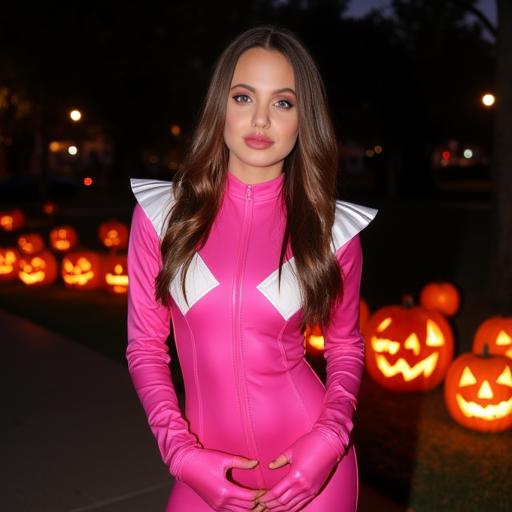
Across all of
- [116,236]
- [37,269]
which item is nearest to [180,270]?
[37,269]

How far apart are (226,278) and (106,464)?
2.94 metres

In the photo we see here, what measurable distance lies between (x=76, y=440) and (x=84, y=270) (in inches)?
220

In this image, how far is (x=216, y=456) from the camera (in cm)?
190

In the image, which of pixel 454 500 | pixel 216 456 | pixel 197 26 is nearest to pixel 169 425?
pixel 216 456

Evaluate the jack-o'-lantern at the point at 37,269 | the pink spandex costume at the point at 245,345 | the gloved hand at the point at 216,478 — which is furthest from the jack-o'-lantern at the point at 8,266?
the gloved hand at the point at 216,478

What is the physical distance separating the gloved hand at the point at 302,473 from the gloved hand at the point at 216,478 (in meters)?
0.05

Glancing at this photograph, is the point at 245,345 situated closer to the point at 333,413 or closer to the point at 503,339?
the point at 333,413

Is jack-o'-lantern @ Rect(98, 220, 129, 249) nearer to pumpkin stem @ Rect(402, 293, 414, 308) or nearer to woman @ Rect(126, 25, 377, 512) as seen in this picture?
pumpkin stem @ Rect(402, 293, 414, 308)

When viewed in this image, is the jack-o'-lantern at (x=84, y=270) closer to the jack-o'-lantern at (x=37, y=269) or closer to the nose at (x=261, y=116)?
the jack-o'-lantern at (x=37, y=269)

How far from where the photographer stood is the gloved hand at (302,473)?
75.1 inches

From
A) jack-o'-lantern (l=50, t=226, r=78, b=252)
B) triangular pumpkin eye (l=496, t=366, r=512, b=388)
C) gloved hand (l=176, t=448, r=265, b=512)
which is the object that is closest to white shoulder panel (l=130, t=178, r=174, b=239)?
gloved hand (l=176, t=448, r=265, b=512)

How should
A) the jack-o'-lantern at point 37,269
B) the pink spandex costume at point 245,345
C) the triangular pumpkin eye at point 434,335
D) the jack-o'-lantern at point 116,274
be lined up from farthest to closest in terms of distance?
the jack-o'-lantern at point 37,269 → the jack-o'-lantern at point 116,274 → the triangular pumpkin eye at point 434,335 → the pink spandex costume at point 245,345

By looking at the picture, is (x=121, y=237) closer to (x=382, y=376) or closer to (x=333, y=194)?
(x=382, y=376)

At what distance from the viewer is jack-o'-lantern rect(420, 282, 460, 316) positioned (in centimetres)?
831
